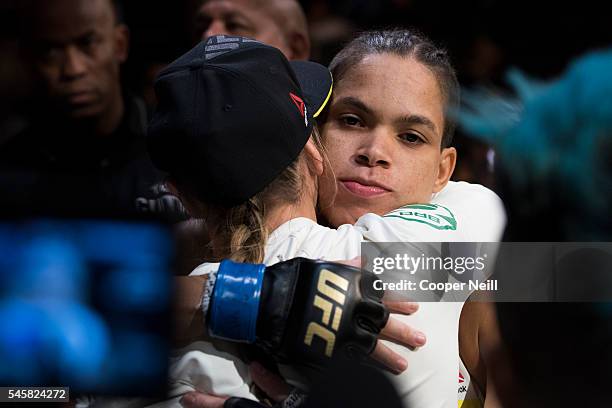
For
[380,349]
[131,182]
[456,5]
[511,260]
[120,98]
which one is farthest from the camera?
[456,5]

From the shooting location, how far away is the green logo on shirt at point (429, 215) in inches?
62.1

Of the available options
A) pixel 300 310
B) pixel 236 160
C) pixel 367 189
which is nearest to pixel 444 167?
pixel 367 189

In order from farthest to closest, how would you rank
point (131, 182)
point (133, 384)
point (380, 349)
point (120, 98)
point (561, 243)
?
point (120, 98)
point (131, 182)
point (133, 384)
point (380, 349)
point (561, 243)

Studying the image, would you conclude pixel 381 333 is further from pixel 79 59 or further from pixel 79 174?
pixel 79 59

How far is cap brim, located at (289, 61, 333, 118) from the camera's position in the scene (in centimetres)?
168

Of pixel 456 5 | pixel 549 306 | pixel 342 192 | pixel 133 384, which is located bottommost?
pixel 133 384

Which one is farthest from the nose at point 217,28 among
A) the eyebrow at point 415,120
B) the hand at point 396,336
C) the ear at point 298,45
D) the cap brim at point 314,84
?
the hand at point 396,336

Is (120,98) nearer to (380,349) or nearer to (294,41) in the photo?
(294,41)

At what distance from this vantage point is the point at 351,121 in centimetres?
183

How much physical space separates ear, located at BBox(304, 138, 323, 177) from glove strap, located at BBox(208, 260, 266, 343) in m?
0.29

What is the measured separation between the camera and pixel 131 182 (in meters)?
3.11

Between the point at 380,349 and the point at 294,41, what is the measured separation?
2.06m

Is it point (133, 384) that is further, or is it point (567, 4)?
point (567, 4)

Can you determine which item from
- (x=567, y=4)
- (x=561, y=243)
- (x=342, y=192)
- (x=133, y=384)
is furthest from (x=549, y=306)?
(x=567, y=4)
